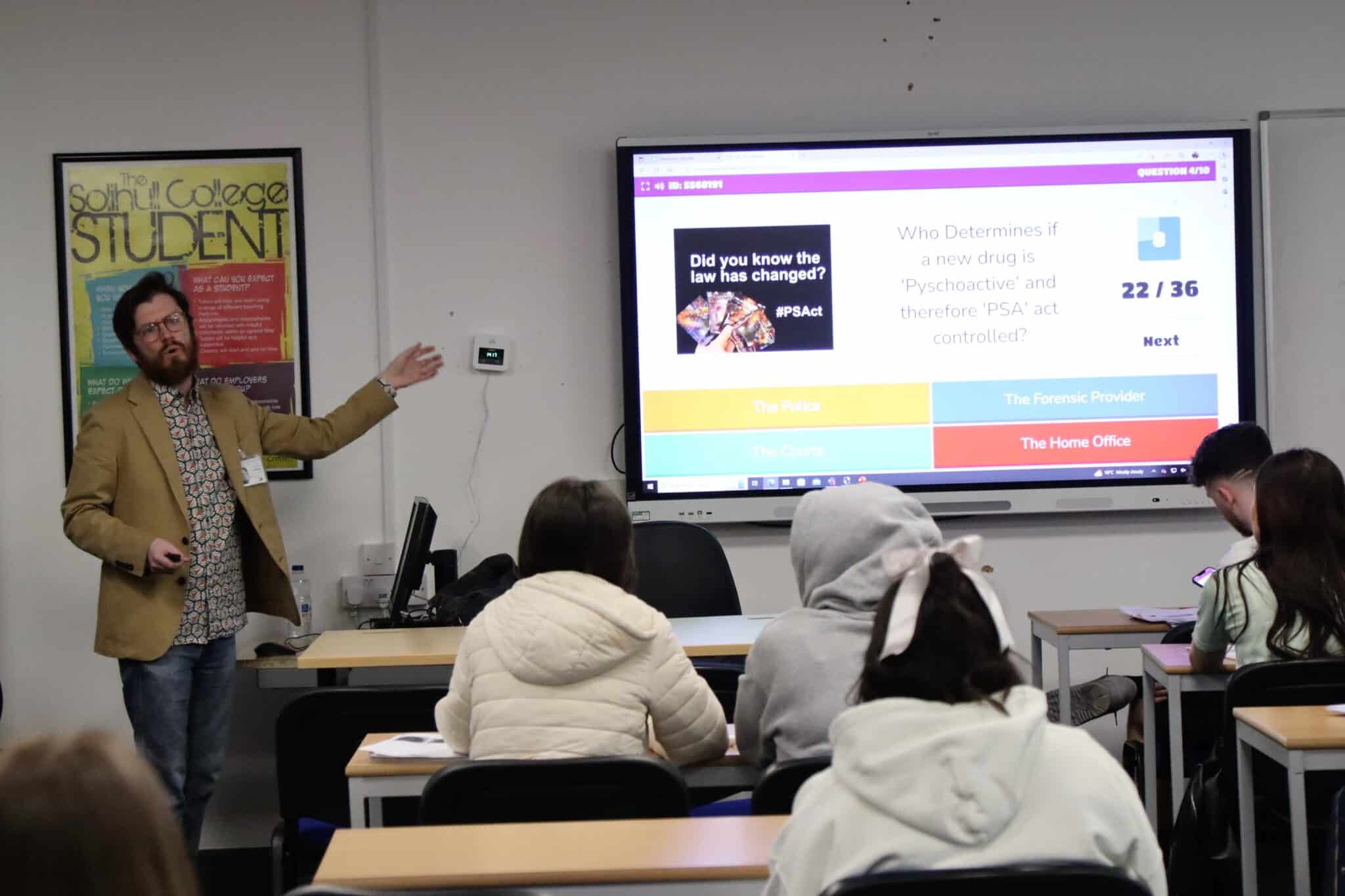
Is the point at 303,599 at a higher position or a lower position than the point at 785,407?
lower

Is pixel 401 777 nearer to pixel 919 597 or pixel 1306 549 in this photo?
pixel 919 597

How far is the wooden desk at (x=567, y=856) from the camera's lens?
1.69m

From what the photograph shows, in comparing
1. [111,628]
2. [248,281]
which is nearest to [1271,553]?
[111,628]

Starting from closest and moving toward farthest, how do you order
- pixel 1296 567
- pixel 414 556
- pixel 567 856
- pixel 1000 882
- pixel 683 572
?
pixel 1000 882 < pixel 567 856 < pixel 1296 567 < pixel 414 556 < pixel 683 572

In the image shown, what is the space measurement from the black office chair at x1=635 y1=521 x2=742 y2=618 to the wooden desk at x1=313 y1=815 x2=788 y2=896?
218 cm

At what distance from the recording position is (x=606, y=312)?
474 cm

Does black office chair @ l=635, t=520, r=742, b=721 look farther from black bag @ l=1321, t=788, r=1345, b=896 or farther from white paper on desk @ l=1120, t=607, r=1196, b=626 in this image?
black bag @ l=1321, t=788, r=1345, b=896

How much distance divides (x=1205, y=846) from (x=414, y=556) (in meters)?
2.27

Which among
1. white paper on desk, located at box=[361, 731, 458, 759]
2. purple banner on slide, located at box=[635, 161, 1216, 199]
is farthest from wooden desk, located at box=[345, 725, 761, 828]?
purple banner on slide, located at box=[635, 161, 1216, 199]

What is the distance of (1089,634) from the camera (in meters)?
3.97

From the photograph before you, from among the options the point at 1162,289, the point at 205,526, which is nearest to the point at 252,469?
the point at 205,526

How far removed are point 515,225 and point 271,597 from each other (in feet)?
5.27

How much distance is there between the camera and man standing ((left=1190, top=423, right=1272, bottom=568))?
3826 mm

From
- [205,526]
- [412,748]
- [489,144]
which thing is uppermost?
[489,144]
